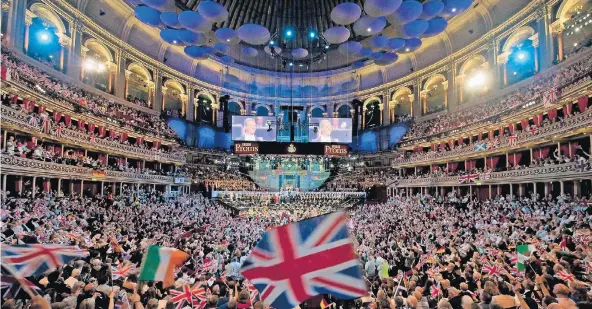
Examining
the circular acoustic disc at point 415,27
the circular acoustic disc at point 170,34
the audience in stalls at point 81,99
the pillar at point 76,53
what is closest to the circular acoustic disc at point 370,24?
the circular acoustic disc at point 415,27

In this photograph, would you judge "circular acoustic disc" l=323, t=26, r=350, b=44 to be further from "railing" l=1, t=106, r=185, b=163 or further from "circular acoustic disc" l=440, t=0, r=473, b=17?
"railing" l=1, t=106, r=185, b=163

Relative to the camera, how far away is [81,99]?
97.9 feet

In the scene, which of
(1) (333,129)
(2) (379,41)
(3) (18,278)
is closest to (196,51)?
(2) (379,41)

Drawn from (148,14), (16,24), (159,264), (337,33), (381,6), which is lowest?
(159,264)

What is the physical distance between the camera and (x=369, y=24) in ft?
63.9

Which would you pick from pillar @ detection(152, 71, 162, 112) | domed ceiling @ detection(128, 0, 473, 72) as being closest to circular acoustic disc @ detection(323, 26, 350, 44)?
domed ceiling @ detection(128, 0, 473, 72)

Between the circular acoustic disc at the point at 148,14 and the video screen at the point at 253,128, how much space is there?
17.0 meters

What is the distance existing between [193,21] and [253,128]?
19.0 m

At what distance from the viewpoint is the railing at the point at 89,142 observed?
19531 mm

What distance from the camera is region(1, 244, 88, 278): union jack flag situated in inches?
212

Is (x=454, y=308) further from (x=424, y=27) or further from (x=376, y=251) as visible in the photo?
(x=424, y=27)

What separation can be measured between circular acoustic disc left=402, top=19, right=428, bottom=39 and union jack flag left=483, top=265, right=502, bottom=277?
613 inches

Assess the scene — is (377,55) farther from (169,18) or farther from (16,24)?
(16,24)

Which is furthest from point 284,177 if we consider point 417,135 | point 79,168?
point 79,168
